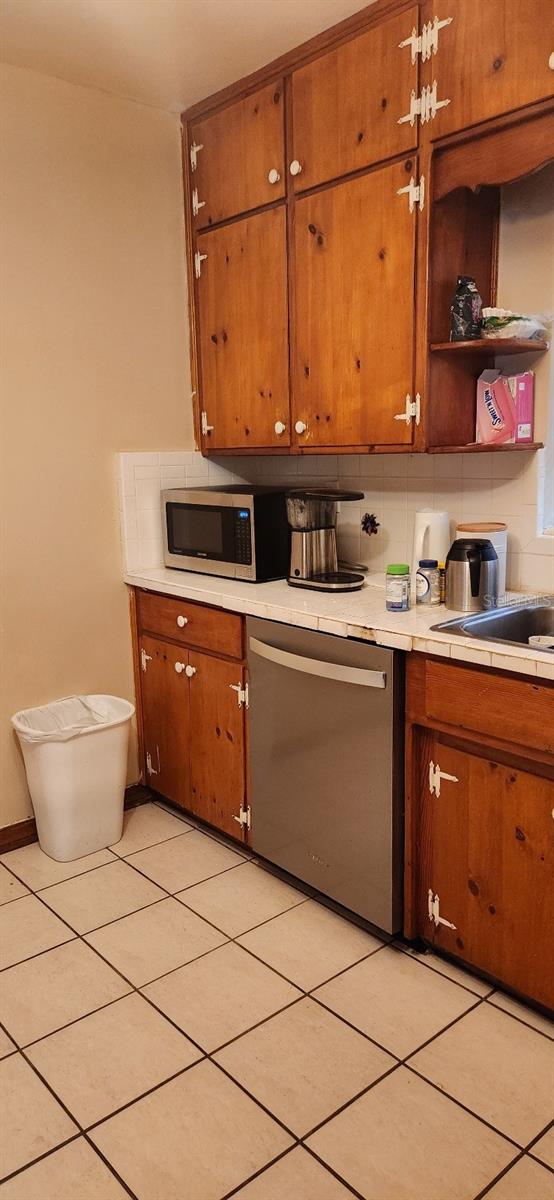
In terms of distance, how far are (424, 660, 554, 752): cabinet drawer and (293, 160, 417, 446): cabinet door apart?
75 cm

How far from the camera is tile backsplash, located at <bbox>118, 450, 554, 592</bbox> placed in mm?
2391

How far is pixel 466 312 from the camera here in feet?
7.27

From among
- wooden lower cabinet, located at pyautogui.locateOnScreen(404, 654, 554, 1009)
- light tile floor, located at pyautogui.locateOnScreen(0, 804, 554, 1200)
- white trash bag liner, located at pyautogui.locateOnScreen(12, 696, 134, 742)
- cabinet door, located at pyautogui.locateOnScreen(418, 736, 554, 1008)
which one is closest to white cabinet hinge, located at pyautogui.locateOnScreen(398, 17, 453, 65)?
wooden lower cabinet, located at pyautogui.locateOnScreen(404, 654, 554, 1009)

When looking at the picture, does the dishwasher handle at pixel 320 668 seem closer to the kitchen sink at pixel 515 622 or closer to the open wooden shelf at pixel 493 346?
the kitchen sink at pixel 515 622

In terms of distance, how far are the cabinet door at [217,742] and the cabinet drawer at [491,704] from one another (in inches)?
31.1

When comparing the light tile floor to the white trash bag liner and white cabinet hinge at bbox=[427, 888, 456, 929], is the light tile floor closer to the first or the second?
white cabinet hinge at bbox=[427, 888, 456, 929]

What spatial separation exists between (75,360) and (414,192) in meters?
1.25

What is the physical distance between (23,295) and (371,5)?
51.7 inches

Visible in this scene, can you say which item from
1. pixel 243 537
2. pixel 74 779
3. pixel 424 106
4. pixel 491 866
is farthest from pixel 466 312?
pixel 74 779

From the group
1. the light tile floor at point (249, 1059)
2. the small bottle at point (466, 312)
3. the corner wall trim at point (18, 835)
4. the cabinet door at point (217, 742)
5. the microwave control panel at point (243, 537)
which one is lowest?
the light tile floor at point (249, 1059)

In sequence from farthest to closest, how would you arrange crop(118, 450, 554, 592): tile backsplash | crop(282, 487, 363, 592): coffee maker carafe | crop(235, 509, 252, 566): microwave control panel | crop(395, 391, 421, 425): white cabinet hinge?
crop(235, 509, 252, 566): microwave control panel
crop(282, 487, 363, 592): coffee maker carafe
crop(118, 450, 554, 592): tile backsplash
crop(395, 391, 421, 425): white cabinet hinge

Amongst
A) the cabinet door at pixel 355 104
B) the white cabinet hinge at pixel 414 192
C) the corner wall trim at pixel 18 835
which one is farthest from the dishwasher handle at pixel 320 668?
the cabinet door at pixel 355 104

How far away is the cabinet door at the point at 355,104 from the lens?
7.09 ft

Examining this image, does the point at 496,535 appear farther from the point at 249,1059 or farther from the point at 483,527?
the point at 249,1059
